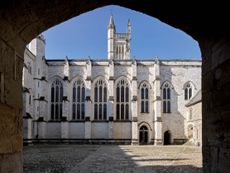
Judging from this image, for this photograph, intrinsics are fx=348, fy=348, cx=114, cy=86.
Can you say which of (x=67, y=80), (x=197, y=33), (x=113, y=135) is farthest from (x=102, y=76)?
(x=197, y=33)

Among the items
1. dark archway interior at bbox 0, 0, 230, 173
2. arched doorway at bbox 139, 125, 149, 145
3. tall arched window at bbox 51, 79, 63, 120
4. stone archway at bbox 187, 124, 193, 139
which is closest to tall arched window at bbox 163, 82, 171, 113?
stone archway at bbox 187, 124, 193, 139

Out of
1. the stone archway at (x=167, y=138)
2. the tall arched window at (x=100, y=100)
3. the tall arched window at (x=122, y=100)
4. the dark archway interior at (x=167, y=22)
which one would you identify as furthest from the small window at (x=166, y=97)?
the dark archway interior at (x=167, y=22)

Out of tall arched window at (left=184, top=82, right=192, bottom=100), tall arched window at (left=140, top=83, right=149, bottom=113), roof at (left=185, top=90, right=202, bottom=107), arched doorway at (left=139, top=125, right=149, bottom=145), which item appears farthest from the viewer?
tall arched window at (left=184, top=82, right=192, bottom=100)

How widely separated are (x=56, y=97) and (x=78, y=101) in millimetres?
2719

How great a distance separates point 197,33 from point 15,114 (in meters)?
2.66

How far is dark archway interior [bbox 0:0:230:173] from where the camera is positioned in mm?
3926

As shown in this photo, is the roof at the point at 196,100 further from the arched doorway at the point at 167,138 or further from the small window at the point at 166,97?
the arched doorway at the point at 167,138

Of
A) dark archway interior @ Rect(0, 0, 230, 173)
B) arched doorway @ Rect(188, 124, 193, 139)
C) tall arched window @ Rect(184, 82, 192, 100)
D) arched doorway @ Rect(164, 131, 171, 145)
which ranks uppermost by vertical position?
tall arched window @ Rect(184, 82, 192, 100)

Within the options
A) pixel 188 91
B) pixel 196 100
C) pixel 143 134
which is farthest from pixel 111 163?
pixel 188 91

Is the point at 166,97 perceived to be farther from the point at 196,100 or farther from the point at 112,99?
the point at 112,99

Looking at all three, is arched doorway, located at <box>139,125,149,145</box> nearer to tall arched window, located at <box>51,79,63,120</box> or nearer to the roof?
the roof

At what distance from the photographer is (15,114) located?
4363mm

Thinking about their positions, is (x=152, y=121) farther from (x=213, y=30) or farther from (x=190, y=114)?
(x=213, y=30)

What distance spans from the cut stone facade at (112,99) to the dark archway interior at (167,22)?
3535cm
